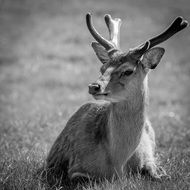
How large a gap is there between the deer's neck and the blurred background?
153 centimetres

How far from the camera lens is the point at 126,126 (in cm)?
504

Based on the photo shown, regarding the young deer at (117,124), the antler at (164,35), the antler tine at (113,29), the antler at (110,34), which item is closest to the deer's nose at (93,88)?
the young deer at (117,124)

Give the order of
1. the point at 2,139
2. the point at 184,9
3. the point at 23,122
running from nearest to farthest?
the point at 2,139
the point at 23,122
the point at 184,9

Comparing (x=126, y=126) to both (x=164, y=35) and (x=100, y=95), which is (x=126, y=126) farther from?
(x=164, y=35)

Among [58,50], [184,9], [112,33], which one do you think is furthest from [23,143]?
[184,9]

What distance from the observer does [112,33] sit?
5.77m

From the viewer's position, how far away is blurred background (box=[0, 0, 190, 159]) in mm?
8031

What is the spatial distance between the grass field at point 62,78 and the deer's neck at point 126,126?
32cm

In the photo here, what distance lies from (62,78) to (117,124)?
7.51 m

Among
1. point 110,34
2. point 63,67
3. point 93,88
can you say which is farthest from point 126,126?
point 63,67

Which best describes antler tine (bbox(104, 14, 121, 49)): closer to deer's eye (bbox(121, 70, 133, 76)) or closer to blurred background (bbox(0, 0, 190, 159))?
deer's eye (bbox(121, 70, 133, 76))

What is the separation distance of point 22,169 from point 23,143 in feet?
6.94

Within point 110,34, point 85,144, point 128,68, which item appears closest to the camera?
point 128,68

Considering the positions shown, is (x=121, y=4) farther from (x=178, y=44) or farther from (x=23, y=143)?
(x=23, y=143)
